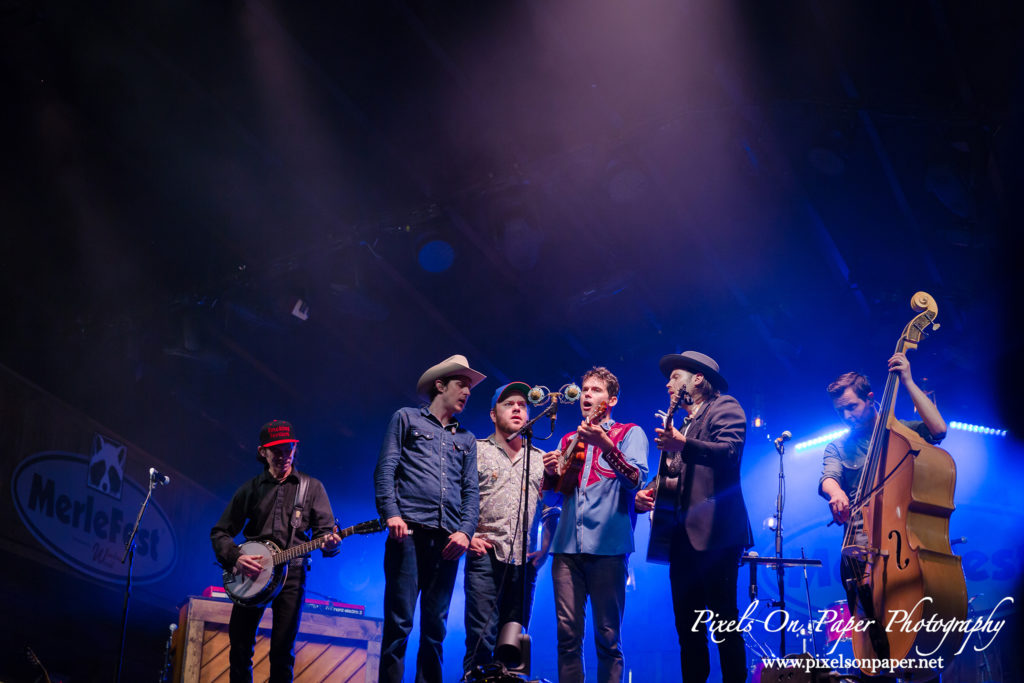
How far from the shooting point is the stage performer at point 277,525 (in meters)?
5.53

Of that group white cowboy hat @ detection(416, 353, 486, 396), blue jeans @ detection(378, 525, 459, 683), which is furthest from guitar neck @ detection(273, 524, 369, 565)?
white cowboy hat @ detection(416, 353, 486, 396)

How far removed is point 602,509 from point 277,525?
2.50 m

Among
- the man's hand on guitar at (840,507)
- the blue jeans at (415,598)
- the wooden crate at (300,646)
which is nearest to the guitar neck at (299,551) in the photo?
the blue jeans at (415,598)

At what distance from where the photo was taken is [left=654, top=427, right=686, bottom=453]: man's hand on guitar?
185 inches

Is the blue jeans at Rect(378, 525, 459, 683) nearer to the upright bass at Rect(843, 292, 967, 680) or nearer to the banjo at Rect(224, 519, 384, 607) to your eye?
the banjo at Rect(224, 519, 384, 607)

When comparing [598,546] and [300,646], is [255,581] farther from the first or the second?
[598,546]

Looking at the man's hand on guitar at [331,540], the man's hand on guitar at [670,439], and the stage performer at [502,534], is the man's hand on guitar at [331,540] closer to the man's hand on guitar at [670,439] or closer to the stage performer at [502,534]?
the stage performer at [502,534]

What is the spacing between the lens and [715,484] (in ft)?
15.8

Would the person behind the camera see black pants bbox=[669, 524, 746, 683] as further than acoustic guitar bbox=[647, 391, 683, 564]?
No

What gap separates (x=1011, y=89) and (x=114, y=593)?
11.0 meters

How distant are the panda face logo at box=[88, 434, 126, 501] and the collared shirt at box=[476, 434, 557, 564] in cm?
603

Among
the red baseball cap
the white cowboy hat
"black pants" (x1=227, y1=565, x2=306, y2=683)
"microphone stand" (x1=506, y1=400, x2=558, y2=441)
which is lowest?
"black pants" (x1=227, y1=565, x2=306, y2=683)

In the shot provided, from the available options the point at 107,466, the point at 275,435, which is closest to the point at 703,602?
the point at 275,435

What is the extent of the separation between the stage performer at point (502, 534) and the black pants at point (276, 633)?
1310 millimetres
